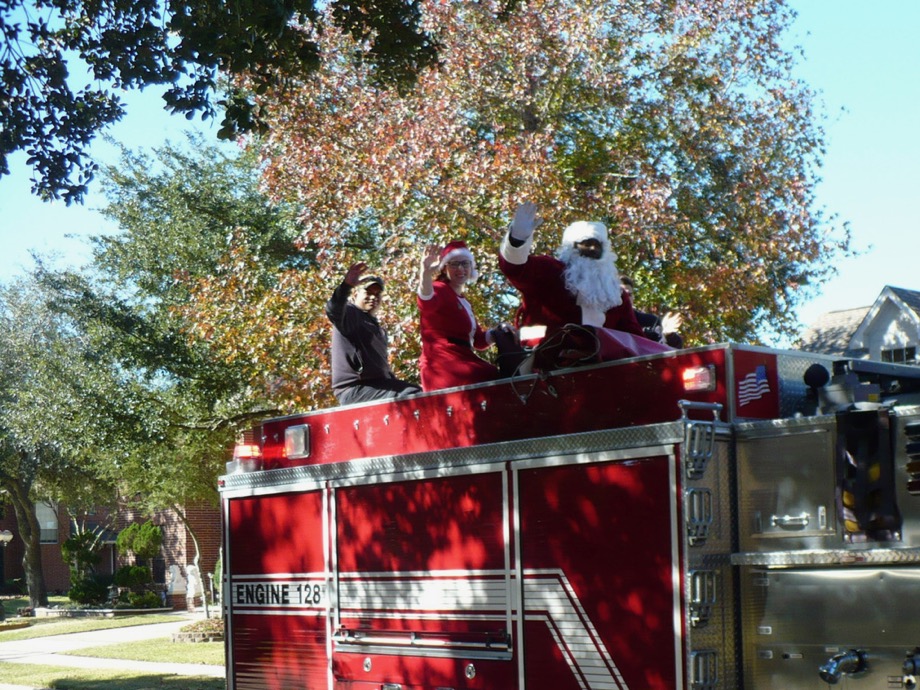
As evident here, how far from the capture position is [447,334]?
21.8 ft

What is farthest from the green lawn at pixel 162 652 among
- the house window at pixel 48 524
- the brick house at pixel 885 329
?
the house window at pixel 48 524

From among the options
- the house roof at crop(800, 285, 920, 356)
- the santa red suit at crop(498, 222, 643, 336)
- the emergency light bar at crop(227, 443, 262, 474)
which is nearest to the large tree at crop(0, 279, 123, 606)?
the emergency light bar at crop(227, 443, 262, 474)

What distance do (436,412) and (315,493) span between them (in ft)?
3.60

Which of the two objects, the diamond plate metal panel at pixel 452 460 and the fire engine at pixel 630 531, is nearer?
the fire engine at pixel 630 531

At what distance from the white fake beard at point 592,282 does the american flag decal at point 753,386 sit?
97 centimetres

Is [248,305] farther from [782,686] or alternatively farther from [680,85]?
[782,686]

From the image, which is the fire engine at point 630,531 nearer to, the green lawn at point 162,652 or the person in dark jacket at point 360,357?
the person in dark jacket at point 360,357

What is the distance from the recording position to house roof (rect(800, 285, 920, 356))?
84.5 feet

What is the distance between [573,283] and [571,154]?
896 centimetres

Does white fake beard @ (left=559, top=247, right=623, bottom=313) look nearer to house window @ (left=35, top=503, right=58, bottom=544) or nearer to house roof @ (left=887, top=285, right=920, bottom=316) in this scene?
house roof @ (left=887, top=285, right=920, bottom=316)

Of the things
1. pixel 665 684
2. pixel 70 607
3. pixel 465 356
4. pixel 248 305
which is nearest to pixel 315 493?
pixel 465 356

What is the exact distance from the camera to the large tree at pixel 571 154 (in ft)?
42.1

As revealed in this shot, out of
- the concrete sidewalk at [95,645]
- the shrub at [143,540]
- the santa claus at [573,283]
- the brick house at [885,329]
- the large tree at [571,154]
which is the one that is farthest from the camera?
the shrub at [143,540]

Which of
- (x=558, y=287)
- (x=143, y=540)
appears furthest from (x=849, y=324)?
(x=558, y=287)
